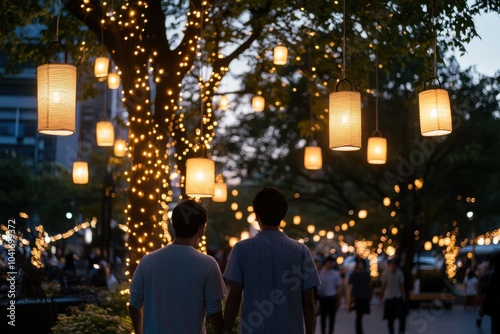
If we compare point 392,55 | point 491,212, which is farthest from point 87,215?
point 392,55

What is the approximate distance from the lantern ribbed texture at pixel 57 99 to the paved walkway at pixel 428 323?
44.8 feet

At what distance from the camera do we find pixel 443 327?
2169 cm

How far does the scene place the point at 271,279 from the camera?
6020 millimetres

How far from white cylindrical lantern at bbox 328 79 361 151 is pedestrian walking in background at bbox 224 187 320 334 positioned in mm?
2443

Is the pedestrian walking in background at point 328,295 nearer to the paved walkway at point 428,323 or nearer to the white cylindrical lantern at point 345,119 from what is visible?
the paved walkway at point 428,323

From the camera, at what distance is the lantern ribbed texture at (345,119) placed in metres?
8.46

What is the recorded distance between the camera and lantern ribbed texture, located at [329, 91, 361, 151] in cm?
846

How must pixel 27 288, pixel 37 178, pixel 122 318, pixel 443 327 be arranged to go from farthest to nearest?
pixel 37 178
pixel 443 327
pixel 27 288
pixel 122 318

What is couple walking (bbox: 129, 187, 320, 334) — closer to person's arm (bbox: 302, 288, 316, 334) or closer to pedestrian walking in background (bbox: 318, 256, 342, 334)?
person's arm (bbox: 302, 288, 316, 334)

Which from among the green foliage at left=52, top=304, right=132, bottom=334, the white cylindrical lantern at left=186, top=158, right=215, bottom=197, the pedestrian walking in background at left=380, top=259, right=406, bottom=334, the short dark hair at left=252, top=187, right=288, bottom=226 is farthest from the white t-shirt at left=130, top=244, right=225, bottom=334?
the pedestrian walking in background at left=380, top=259, right=406, bottom=334

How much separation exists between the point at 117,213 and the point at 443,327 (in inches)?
1116

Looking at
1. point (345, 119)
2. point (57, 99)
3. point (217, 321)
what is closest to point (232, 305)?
point (217, 321)

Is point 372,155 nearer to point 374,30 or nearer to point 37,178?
point 374,30

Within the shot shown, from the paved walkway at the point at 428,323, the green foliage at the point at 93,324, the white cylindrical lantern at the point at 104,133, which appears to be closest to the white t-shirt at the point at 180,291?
the green foliage at the point at 93,324
